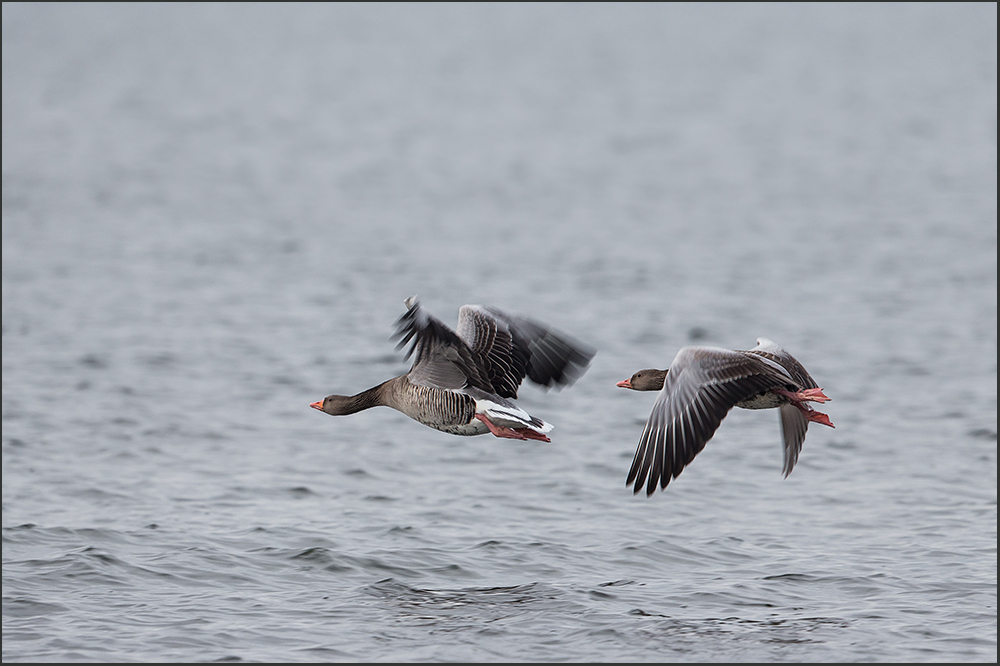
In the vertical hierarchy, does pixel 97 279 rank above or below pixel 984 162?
below

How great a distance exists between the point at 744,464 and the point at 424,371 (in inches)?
228

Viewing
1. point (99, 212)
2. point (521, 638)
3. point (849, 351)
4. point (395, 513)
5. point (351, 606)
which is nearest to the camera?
point (521, 638)

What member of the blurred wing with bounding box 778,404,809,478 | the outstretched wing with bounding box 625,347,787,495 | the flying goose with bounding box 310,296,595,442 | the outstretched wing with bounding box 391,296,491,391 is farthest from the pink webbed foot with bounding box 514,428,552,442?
the blurred wing with bounding box 778,404,809,478

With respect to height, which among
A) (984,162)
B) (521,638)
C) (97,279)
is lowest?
(521,638)

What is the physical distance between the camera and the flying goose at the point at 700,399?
31.4 ft

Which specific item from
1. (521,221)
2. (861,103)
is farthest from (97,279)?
(861,103)

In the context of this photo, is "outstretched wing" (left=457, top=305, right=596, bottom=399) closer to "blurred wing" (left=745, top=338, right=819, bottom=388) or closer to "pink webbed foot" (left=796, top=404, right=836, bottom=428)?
"blurred wing" (left=745, top=338, right=819, bottom=388)

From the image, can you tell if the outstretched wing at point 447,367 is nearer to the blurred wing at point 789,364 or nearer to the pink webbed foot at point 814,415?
the blurred wing at point 789,364

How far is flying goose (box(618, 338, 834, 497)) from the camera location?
957 cm

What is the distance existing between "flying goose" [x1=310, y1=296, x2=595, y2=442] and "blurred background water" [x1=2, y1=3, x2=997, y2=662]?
1.47 metres

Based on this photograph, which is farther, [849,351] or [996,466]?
[849,351]

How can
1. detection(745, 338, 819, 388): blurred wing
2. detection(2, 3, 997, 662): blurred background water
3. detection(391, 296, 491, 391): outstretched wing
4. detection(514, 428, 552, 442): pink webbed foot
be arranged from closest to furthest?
detection(514, 428, 552, 442): pink webbed foot, detection(391, 296, 491, 391): outstretched wing, detection(2, 3, 997, 662): blurred background water, detection(745, 338, 819, 388): blurred wing

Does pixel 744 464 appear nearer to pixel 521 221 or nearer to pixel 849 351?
pixel 849 351

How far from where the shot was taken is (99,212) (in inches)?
1332
